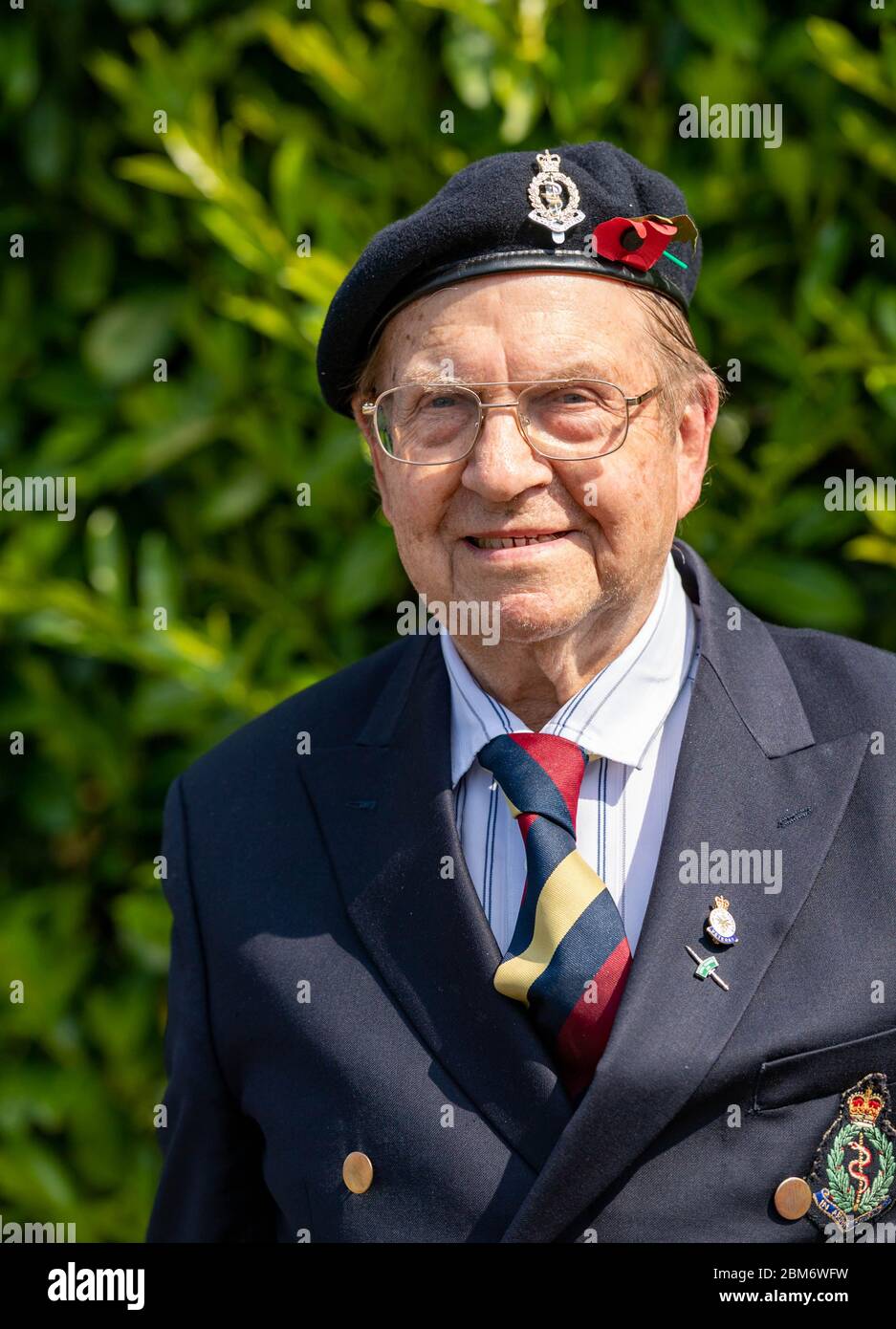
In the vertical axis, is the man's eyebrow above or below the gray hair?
below

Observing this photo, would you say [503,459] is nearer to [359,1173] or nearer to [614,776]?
[614,776]

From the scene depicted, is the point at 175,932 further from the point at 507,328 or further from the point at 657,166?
the point at 657,166

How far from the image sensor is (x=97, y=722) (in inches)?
121

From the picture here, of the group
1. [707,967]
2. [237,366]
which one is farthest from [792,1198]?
[237,366]

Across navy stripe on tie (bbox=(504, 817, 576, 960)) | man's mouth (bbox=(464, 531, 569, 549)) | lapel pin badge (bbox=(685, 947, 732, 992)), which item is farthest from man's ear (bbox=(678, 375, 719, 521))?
lapel pin badge (bbox=(685, 947, 732, 992))

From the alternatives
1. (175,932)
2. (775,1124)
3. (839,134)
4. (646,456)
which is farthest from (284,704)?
(839,134)

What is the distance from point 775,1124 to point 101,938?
1.89 metres

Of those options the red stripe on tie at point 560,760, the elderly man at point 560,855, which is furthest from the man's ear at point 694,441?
the red stripe on tie at point 560,760

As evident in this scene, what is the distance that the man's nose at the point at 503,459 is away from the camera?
5.59 feet

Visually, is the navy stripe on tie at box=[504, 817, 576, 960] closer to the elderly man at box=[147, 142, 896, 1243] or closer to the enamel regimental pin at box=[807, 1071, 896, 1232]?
the elderly man at box=[147, 142, 896, 1243]

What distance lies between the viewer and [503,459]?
171 centimetres

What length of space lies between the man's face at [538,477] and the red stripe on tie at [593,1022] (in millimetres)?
391

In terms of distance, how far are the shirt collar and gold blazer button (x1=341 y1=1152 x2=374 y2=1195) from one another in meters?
0.47

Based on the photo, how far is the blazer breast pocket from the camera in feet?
5.42
